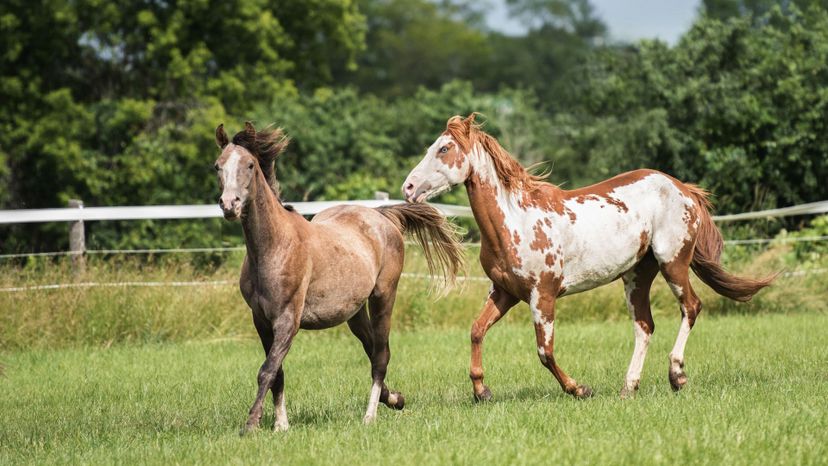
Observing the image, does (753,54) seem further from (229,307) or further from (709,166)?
(229,307)

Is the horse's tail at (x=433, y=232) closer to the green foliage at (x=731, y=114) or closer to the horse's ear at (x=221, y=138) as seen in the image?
the horse's ear at (x=221, y=138)

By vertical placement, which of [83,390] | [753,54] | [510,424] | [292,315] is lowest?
[83,390]

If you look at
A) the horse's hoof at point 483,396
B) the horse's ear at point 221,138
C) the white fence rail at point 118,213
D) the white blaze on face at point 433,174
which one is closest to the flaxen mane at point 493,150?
the white blaze on face at point 433,174

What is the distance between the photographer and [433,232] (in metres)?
8.84

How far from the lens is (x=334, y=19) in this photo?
35.3 metres

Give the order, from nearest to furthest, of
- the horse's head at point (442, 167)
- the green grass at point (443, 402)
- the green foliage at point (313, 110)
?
the green grass at point (443, 402) → the horse's head at point (442, 167) → the green foliage at point (313, 110)

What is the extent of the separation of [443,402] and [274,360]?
199 centimetres

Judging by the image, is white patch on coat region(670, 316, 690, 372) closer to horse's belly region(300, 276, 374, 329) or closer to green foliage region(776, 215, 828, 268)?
horse's belly region(300, 276, 374, 329)

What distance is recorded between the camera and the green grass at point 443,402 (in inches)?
233

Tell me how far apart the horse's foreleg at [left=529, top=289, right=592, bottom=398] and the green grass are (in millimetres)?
125

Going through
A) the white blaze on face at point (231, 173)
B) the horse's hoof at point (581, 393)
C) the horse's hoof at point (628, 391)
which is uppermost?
the white blaze on face at point (231, 173)

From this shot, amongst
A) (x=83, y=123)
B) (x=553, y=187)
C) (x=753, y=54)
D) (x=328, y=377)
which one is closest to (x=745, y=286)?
(x=553, y=187)

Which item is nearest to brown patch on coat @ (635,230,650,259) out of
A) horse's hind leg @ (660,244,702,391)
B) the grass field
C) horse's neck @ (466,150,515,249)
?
horse's hind leg @ (660,244,702,391)

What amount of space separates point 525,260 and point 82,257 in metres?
7.08
